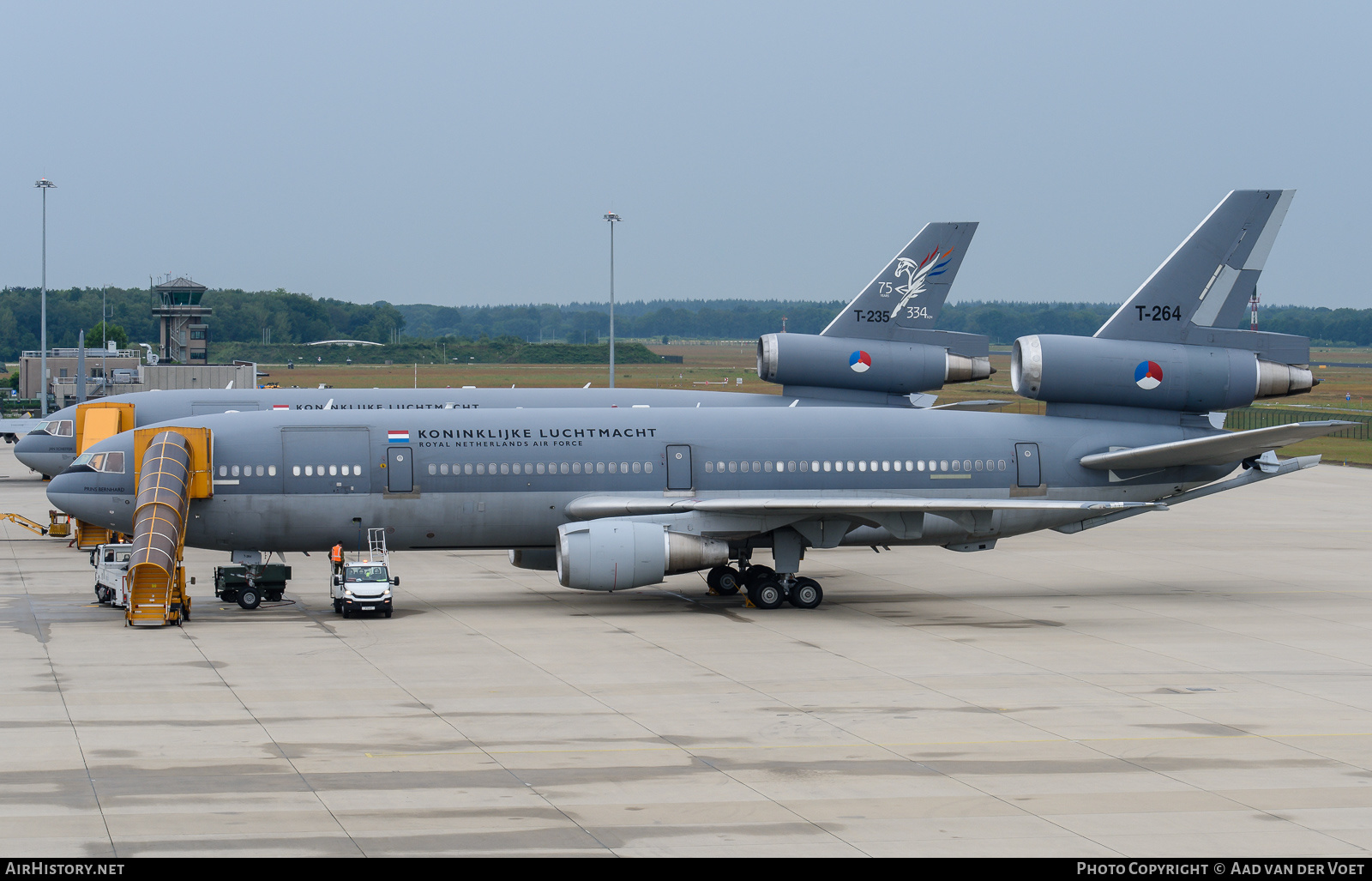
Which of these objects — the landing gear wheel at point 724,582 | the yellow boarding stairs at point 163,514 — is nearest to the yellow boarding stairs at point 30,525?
the yellow boarding stairs at point 163,514

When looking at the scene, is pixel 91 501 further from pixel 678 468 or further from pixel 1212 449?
pixel 1212 449

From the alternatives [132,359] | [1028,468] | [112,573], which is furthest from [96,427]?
[132,359]

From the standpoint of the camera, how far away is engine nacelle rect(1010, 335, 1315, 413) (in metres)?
35.5

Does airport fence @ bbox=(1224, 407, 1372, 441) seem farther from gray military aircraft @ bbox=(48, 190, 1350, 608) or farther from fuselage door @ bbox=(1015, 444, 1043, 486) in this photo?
fuselage door @ bbox=(1015, 444, 1043, 486)

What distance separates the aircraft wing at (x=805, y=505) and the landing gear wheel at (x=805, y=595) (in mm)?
1930

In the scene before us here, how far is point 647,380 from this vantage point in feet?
493

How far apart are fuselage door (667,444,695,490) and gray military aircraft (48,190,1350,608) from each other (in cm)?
5

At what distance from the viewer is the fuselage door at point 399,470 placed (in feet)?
111

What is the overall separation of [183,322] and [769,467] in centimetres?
9530

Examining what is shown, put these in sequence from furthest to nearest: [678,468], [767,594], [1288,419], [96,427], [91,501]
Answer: [1288,419]
[96,427]
[678,468]
[767,594]
[91,501]

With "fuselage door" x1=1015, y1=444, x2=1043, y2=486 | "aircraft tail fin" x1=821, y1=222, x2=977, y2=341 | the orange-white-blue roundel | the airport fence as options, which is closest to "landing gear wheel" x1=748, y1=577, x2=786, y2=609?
"fuselage door" x1=1015, y1=444, x2=1043, y2=486

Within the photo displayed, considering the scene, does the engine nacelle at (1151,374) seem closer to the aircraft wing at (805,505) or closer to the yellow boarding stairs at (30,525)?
the aircraft wing at (805,505)

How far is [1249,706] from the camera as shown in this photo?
23.2 m
